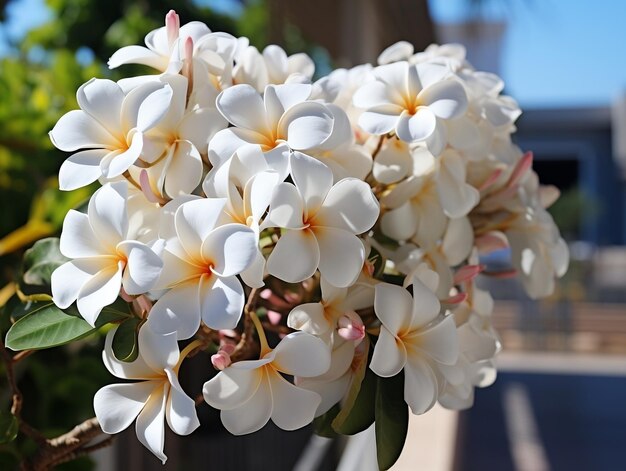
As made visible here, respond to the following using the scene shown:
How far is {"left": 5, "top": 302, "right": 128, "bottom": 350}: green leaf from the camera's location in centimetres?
42

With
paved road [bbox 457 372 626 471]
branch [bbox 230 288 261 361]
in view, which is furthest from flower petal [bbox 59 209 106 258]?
paved road [bbox 457 372 626 471]

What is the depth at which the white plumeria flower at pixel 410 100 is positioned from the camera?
440mm

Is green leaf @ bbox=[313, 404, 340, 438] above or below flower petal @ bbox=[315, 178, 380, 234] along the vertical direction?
below

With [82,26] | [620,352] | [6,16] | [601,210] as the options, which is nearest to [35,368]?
[6,16]

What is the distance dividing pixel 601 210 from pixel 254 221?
12035mm

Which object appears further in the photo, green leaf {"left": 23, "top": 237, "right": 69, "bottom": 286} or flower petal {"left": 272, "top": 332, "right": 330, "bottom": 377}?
green leaf {"left": 23, "top": 237, "right": 69, "bottom": 286}

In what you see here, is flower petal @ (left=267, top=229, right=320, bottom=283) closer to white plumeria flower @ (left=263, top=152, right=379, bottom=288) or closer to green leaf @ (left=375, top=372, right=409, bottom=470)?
white plumeria flower @ (left=263, top=152, right=379, bottom=288)

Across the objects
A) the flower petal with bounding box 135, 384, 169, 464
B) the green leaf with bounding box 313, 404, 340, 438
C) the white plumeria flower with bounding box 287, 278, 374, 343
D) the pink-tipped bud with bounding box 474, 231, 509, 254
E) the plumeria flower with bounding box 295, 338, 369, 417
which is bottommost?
the green leaf with bounding box 313, 404, 340, 438

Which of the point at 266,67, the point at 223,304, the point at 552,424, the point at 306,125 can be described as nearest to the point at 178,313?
the point at 223,304

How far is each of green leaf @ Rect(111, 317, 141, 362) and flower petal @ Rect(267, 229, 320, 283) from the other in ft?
0.33

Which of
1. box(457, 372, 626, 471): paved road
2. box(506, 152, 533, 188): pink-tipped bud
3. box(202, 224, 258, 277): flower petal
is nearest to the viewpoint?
box(202, 224, 258, 277): flower petal

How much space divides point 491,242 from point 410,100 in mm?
161

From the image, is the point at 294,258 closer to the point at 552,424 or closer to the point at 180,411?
the point at 180,411

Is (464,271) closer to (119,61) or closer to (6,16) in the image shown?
(119,61)
